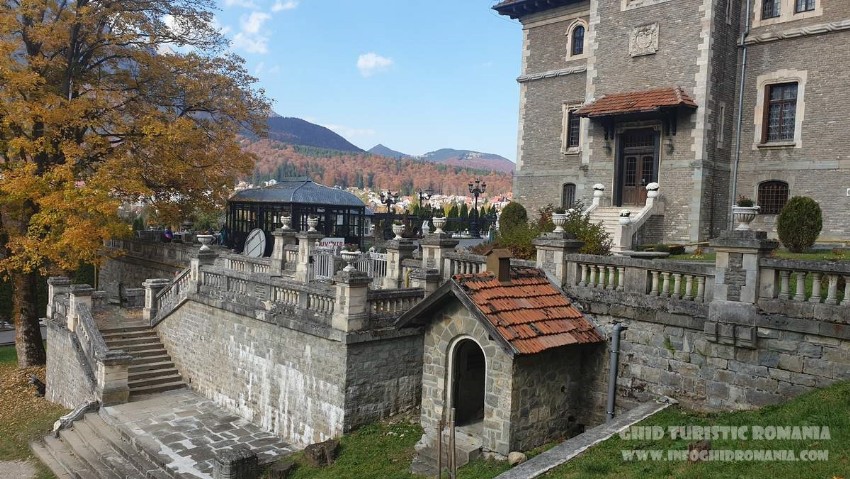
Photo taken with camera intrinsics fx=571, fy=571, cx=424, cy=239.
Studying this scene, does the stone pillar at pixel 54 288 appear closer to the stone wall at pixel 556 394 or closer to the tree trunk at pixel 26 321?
the tree trunk at pixel 26 321

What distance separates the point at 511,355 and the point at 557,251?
2.61 meters

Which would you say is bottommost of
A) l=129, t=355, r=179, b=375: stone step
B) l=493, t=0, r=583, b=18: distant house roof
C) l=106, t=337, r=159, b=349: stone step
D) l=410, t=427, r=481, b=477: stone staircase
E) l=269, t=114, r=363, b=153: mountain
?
l=129, t=355, r=179, b=375: stone step

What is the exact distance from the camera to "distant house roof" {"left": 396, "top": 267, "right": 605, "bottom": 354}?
8.12 metres

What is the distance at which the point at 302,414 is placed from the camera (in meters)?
11.7

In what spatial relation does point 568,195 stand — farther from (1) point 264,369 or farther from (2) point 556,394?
(2) point 556,394

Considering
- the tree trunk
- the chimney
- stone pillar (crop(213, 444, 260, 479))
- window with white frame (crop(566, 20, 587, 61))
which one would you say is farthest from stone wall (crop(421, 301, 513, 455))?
window with white frame (crop(566, 20, 587, 61))

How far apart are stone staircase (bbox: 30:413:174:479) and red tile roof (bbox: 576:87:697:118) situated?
678 inches

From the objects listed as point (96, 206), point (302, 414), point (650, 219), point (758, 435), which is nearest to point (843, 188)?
point (650, 219)

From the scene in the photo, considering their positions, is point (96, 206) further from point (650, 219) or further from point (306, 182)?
point (650, 219)

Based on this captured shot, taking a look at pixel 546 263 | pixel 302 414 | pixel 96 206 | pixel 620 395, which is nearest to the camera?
pixel 620 395

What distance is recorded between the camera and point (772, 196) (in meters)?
19.8

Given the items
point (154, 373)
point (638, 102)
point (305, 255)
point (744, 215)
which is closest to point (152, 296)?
point (154, 373)

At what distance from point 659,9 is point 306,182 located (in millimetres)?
15976

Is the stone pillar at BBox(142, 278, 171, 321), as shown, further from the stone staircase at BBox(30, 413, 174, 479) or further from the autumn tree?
the stone staircase at BBox(30, 413, 174, 479)
